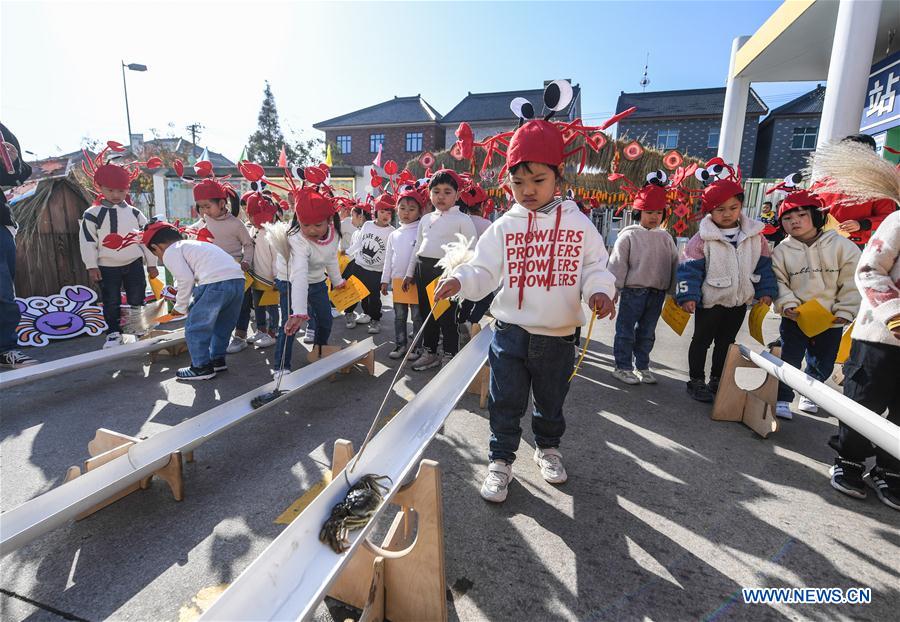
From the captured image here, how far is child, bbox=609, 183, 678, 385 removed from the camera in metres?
3.93

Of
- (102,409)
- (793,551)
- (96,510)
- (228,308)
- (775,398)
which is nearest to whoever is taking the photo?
(793,551)

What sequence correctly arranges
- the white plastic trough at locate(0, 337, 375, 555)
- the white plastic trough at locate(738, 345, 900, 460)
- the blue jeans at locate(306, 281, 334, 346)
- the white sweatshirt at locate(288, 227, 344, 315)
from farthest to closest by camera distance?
the blue jeans at locate(306, 281, 334, 346), the white sweatshirt at locate(288, 227, 344, 315), the white plastic trough at locate(738, 345, 900, 460), the white plastic trough at locate(0, 337, 375, 555)

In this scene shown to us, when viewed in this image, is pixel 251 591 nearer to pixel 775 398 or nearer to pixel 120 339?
pixel 775 398

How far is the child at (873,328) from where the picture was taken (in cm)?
211

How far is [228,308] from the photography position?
13.4 feet

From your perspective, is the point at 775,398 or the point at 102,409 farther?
the point at 102,409

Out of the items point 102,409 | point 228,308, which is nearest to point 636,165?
point 228,308

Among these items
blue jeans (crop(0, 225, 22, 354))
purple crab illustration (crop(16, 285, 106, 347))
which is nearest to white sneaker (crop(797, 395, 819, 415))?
blue jeans (crop(0, 225, 22, 354))

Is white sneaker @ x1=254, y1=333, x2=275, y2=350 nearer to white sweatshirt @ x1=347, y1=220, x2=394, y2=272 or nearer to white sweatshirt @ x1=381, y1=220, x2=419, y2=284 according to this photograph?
white sweatshirt @ x1=347, y1=220, x2=394, y2=272

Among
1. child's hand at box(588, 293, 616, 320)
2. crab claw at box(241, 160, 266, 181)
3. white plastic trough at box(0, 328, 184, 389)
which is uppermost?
crab claw at box(241, 160, 266, 181)

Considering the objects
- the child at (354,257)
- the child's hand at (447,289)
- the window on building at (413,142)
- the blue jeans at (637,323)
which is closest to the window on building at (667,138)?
the window on building at (413,142)

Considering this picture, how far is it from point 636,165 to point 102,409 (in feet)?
42.4

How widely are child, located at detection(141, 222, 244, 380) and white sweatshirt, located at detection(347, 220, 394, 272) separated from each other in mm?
1870

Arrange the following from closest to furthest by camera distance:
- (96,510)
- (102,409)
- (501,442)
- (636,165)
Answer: (96,510), (501,442), (102,409), (636,165)
